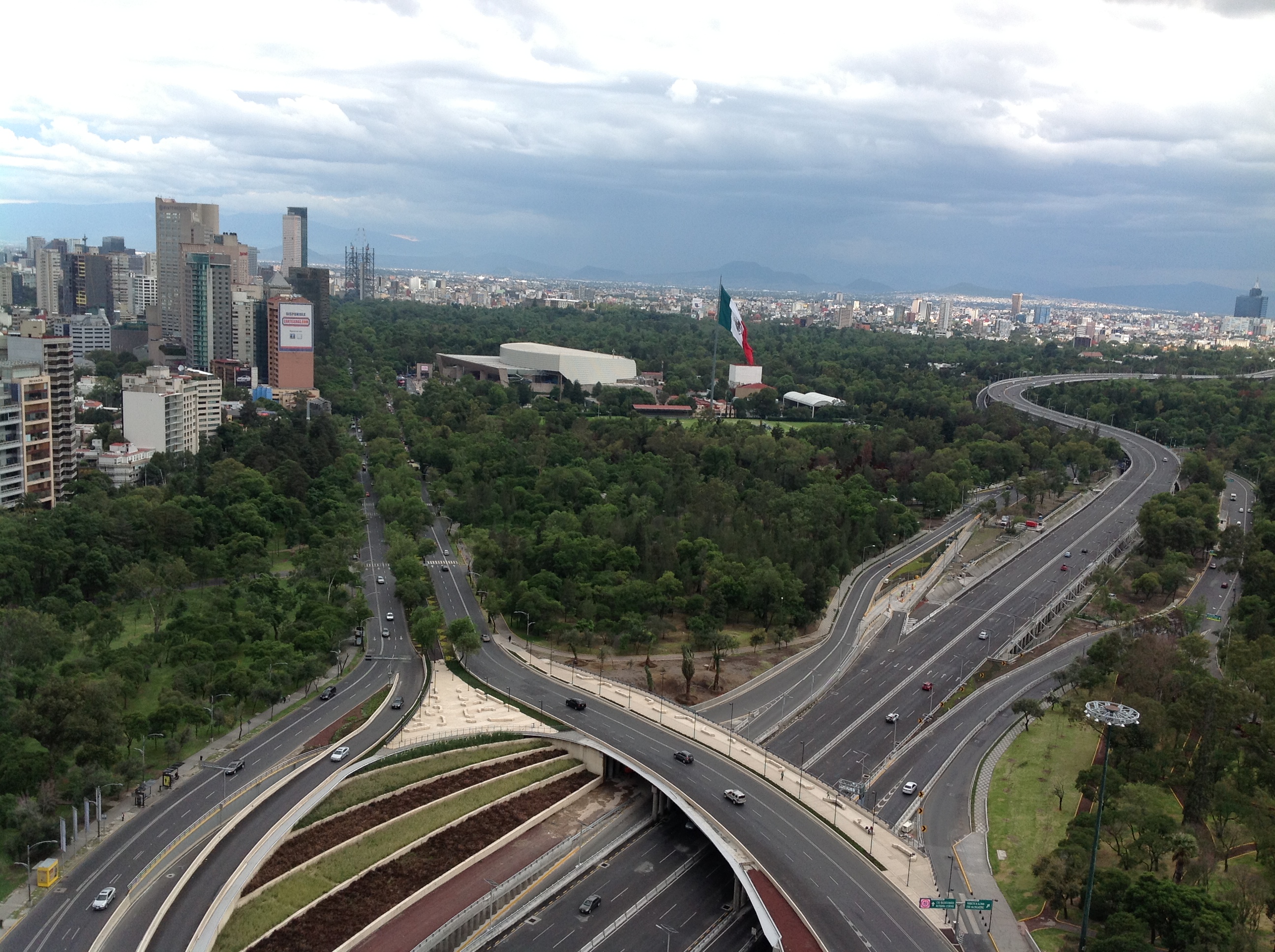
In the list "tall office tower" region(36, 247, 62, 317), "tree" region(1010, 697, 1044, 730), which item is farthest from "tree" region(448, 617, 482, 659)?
"tall office tower" region(36, 247, 62, 317)

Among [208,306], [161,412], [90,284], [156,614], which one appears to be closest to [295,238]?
[90,284]

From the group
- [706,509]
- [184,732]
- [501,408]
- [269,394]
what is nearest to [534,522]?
[706,509]

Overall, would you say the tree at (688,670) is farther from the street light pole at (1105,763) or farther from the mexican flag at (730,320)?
the mexican flag at (730,320)

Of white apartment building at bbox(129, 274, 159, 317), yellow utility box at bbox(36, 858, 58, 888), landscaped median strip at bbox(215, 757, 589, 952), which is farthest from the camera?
white apartment building at bbox(129, 274, 159, 317)

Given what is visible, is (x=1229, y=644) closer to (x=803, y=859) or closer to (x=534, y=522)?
(x=803, y=859)

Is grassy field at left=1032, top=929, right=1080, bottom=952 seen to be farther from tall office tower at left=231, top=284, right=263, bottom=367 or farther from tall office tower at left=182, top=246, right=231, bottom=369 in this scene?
tall office tower at left=182, top=246, right=231, bottom=369

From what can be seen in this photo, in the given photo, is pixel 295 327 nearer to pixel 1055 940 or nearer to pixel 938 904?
pixel 938 904
